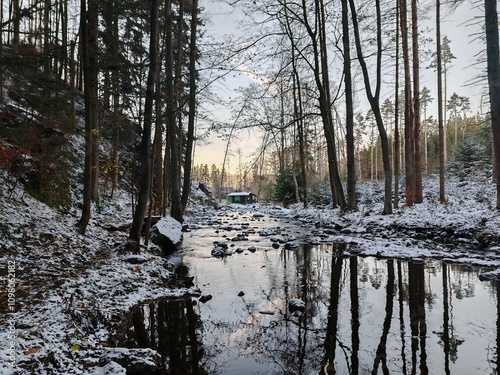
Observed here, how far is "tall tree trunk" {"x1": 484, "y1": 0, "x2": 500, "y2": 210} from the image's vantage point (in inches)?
339

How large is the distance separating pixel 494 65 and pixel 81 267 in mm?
12025

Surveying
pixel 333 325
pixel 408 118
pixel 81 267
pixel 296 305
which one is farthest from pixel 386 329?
pixel 408 118

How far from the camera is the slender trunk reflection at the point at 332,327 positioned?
3.01 m

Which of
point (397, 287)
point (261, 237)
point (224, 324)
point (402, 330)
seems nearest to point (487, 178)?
point (261, 237)

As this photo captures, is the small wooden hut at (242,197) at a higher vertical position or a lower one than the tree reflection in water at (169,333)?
higher

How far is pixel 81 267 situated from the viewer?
5332 mm

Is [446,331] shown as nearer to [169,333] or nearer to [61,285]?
[169,333]

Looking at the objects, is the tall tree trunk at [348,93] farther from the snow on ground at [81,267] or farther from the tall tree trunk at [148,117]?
the tall tree trunk at [148,117]

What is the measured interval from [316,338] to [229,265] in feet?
13.4

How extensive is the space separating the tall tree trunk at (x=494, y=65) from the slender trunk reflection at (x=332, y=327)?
6.48 metres

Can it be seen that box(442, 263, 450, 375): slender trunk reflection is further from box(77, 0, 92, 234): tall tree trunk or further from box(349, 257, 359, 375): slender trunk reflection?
box(77, 0, 92, 234): tall tree trunk

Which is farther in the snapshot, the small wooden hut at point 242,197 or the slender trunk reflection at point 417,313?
the small wooden hut at point 242,197

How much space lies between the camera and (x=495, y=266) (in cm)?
617

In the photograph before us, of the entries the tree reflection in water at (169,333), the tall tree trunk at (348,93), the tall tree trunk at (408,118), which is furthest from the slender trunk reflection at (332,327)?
the tall tree trunk at (408,118)
